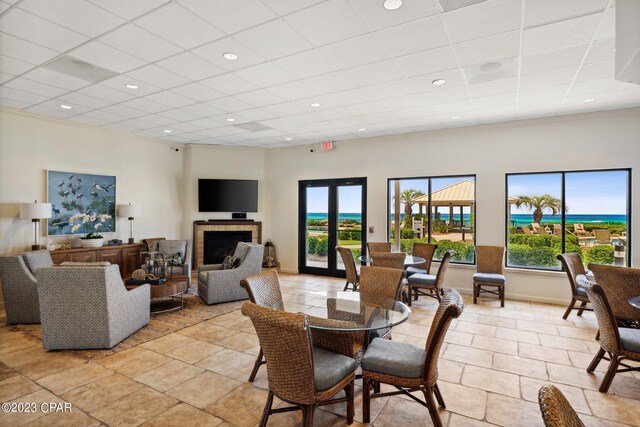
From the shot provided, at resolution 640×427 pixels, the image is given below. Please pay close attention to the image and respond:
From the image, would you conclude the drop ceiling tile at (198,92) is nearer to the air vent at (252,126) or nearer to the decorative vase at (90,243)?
the air vent at (252,126)

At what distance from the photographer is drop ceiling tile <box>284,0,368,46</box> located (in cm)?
266

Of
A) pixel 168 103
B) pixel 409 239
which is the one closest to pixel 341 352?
pixel 168 103

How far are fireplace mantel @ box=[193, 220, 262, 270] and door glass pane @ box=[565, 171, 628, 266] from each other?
21.3ft

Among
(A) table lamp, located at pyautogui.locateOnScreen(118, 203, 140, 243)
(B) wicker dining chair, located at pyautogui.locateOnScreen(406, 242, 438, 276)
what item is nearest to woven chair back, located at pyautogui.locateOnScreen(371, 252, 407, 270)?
(B) wicker dining chair, located at pyautogui.locateOnScreen(406, 242, 438, 276)

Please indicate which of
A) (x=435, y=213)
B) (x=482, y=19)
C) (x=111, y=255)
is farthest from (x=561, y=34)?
(x=111, y=255)

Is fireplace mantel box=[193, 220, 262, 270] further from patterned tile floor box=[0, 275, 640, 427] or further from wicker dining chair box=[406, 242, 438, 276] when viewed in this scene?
wicker dining chair box=[406, 242, 438, 276]

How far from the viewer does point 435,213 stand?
22.7 feet

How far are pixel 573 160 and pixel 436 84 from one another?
319 cm

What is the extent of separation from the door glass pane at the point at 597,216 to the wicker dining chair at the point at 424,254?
2.30 meters

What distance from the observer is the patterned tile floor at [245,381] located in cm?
255

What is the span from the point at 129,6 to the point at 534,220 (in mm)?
6681

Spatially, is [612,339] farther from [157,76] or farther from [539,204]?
[157,76]

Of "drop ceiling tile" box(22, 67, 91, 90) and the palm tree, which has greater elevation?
"drop ceiling tile" box(22, 67, 91, 90)

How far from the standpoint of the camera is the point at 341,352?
2.66 meters
